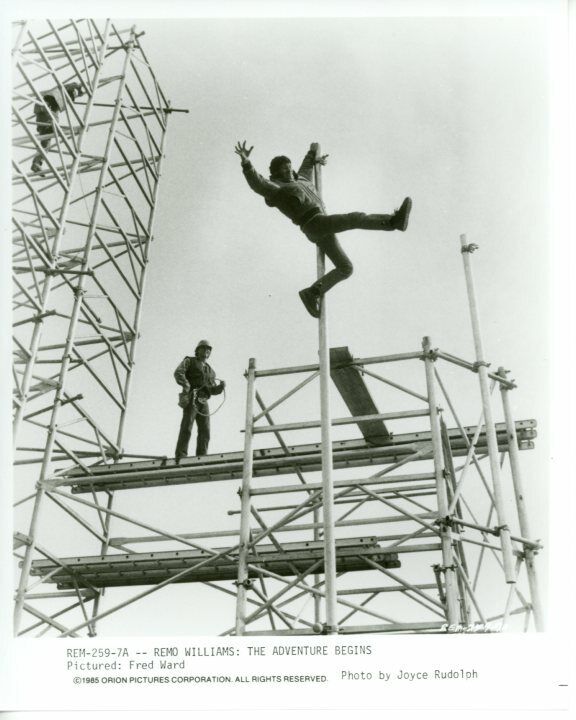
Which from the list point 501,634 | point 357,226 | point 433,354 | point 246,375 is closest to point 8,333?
point 246,375

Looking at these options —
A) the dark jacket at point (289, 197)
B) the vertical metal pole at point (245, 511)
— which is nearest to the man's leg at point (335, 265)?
the dark jacket at point (289, 197)

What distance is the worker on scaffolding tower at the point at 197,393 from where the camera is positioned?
1473 cm

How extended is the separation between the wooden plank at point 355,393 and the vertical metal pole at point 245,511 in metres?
0.98

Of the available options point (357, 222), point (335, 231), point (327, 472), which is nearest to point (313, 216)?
point (335, 231)

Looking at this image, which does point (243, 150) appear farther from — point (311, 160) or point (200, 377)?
point (200, 377)

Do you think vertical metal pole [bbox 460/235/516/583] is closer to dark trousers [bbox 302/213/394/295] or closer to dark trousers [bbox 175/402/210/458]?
dark trousers [bbox 302/213/394/295]

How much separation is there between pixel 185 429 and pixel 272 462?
258cm

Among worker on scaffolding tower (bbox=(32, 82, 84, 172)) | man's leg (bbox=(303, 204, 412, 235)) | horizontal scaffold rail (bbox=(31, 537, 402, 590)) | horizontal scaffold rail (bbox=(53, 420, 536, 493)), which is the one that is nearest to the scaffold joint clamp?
horizontal scaffold rail (bbox=(31, 537, 402, 590))

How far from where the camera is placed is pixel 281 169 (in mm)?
11633

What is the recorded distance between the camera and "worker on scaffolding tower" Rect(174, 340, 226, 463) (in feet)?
48.3

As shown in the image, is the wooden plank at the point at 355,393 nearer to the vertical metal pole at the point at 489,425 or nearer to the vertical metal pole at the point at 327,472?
the vertical metal pole at the point at 327,472

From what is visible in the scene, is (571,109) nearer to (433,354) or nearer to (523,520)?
(433,354)

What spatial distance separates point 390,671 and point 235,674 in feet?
4.64

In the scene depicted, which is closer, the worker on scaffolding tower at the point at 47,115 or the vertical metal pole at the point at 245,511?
the vertical metal pole at the point at 245,511
